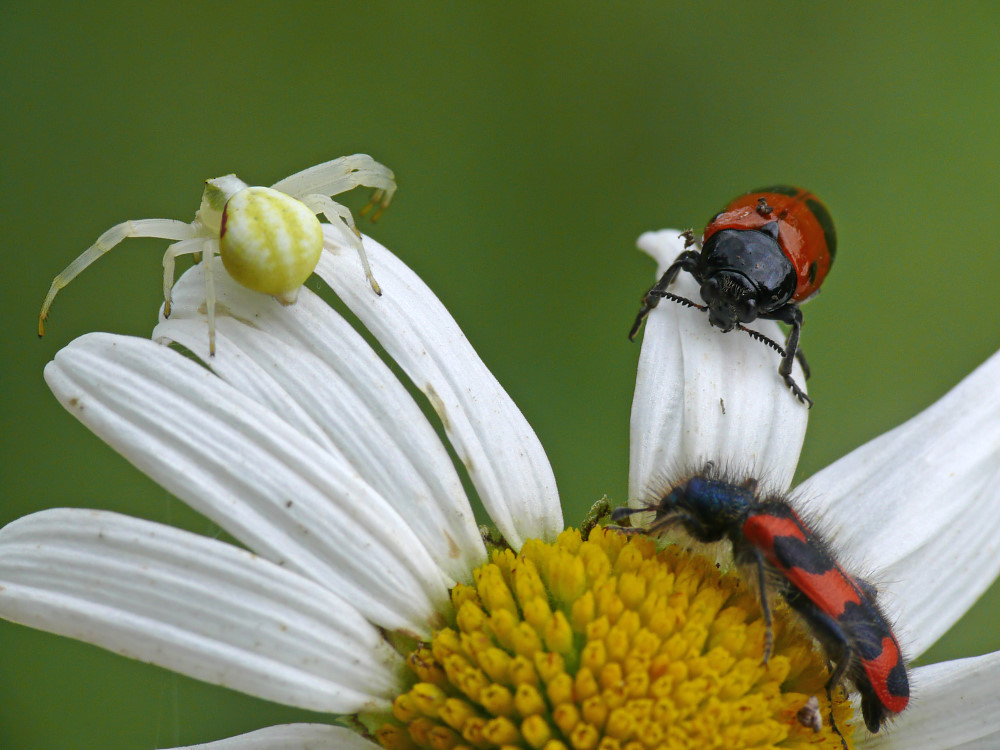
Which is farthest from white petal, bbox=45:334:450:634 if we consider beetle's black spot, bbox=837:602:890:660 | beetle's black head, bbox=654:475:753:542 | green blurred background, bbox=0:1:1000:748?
green blurred background, bbox=0:1:1000:748

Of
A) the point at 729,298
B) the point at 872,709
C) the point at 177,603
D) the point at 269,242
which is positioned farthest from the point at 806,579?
the point at 269,242

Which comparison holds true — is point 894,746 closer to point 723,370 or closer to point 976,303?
point 723,370

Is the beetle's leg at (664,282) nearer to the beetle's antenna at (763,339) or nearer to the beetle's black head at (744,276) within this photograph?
the beetle's black head at (744,276)

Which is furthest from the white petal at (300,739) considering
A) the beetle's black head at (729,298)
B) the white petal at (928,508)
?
the beetle's black head at (729,298)

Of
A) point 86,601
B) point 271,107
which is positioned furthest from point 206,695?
point 271,107

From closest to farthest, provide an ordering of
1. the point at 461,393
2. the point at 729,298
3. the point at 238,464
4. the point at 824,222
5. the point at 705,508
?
the point at 238,464
the point at 705,508
the point at 461,393
the point at 729,298
the point at 824,222

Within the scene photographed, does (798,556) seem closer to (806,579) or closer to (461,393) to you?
(806,579)
